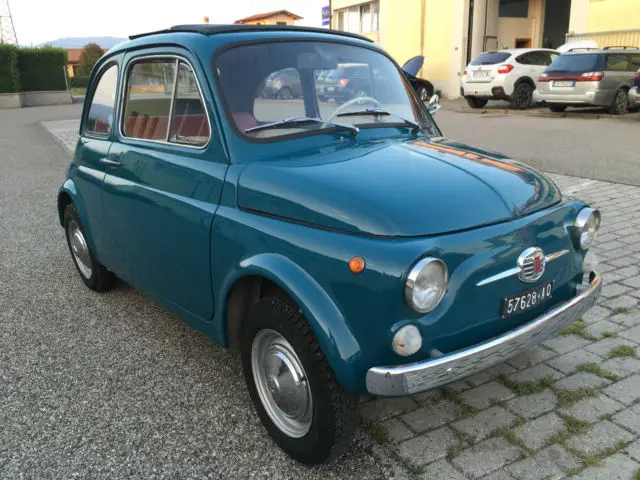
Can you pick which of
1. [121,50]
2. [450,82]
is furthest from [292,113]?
[450,82]

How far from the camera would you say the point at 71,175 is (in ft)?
14.8

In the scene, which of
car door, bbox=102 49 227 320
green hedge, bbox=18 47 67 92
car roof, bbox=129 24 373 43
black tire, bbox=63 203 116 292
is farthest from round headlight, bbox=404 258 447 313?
green hedge, bbox=18 47 67 92

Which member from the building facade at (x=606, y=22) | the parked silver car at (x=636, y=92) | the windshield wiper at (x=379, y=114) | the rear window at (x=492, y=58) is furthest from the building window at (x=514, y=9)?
the windshield wiper at (x=379, y=114)

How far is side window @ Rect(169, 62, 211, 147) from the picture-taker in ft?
9.93

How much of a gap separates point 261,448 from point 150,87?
2.20 metres

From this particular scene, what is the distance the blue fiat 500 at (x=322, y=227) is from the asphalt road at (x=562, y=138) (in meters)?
5.82

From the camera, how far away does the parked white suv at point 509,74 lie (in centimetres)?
1750

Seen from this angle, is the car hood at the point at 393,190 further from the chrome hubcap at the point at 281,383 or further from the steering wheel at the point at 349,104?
the chrome hubcap at the point at 281,383

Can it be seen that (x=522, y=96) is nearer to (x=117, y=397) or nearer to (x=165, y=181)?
(x=165, y=181)

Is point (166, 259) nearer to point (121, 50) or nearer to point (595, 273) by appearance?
point (121, 50)

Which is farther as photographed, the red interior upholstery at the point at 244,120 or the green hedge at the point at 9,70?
the green hedge at the point at 9,70

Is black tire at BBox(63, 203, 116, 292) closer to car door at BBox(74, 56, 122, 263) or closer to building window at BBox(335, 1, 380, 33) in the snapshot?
car door at BBox(74, 56, 122, 263)

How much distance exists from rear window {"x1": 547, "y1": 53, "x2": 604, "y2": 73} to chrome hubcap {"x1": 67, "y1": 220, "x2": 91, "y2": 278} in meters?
14.2

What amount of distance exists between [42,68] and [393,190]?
3309 cm
